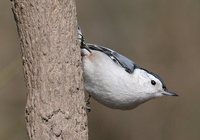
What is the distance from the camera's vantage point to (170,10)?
5.35 meters

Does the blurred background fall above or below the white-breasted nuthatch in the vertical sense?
above

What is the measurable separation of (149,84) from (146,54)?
1478 millimetres

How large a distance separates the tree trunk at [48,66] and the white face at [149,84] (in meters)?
0.96

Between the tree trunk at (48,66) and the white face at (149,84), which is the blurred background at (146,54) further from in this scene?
the tree trunk at (48,66)

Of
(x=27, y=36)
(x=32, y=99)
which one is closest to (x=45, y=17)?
(x=27, y=36)

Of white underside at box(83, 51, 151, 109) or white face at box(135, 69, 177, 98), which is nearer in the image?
white underside at box(83, 51, 151, 109)

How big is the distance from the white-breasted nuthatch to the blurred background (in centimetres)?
149

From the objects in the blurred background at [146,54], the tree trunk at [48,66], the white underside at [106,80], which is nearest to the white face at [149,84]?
the white underside at [106,80]

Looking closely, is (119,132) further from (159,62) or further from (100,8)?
(100,8)

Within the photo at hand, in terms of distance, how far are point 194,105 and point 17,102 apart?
1.56 m

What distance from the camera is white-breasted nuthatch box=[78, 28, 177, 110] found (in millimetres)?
3434

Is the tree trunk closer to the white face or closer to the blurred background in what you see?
the white face

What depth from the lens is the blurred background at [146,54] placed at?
5.06 metres

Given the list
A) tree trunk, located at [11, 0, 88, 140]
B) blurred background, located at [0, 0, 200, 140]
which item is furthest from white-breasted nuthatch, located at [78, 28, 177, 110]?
blurred background, located at [0, 0, 200, 140]
